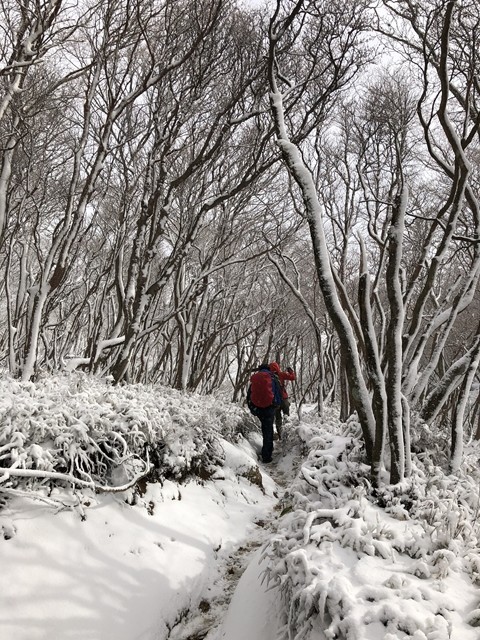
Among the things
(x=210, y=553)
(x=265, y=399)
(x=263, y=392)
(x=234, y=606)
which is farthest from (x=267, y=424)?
(x=234, y=606)

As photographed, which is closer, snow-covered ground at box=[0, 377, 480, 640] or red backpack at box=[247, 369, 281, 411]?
snow-covered ground at box=[0, 377, 480, 640]

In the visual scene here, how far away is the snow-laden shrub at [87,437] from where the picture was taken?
3010mm

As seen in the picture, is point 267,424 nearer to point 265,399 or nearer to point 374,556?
point 265,399

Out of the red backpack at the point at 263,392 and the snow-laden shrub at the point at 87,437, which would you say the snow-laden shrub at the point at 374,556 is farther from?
the red backpack at the point at 263,392

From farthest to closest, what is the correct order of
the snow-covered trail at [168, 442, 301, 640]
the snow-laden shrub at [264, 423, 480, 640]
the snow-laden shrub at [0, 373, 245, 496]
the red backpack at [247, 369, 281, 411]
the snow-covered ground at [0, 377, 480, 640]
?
the red backpack at [247, 369, 281, 411] → the snow-laden shrub at [0, 373, 245, 496] → the snow-covered trail at [168, 442, 301, 640] → the snow-covered ground at [0, 377, 480, 640] → the snow-laden shrub at [264, 423, 480, 640]

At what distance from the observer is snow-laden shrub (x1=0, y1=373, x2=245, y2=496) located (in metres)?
3.01

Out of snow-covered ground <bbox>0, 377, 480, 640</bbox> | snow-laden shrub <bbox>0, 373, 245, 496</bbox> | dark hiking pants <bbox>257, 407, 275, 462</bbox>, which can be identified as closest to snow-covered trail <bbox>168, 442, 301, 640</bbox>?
snow-covered ground <bbox>0, 377, 480, 640</bbox>

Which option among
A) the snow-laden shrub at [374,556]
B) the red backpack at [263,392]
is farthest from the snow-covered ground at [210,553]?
the red backpack at [263,392]

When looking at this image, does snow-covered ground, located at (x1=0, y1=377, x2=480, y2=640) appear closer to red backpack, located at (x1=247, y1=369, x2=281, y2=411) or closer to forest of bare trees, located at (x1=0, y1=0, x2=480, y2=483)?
forest of bare trees, located at (x1=0, y1=0, x2=480, y2=483)

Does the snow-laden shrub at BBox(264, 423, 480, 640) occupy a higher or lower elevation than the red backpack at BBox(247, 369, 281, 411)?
lower

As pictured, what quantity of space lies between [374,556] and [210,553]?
1.92 m

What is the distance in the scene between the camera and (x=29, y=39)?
3.87 metres

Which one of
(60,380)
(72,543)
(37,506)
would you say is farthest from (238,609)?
(60,380)

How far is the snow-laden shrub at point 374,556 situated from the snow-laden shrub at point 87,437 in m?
1.52
